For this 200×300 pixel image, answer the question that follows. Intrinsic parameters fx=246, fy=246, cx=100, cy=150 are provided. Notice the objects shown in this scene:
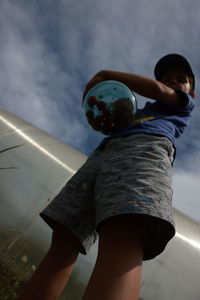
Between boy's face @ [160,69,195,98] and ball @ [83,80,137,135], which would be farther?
boy's face @ [160,69,195,98]

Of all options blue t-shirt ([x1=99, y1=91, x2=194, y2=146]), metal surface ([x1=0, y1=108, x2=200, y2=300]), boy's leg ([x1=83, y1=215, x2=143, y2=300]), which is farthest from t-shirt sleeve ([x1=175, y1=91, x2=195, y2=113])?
metal surface ([x1=0, y1=108, x2=200, y2=300])

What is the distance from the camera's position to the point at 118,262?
744 mm

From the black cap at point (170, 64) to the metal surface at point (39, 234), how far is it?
57.7 inches

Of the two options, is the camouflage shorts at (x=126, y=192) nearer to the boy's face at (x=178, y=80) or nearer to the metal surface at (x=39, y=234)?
the boy's face at (x=178, y=80)

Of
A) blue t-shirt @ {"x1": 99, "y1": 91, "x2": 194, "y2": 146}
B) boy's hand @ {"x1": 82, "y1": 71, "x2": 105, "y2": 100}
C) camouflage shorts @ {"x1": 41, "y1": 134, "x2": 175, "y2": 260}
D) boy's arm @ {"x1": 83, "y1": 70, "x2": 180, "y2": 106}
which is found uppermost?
boy's hand @ {"x1": 82, "y1": 71, "x2": 105, "y2": 100}

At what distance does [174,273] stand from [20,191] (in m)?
1.61

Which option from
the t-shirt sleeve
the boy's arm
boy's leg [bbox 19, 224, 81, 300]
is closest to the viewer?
boy's leg [bbox 19, 224, 81, 300]

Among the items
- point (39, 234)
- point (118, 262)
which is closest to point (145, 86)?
point (118, 262)

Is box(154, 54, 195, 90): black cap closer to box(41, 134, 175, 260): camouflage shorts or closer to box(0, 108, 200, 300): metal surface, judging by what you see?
box(41, 134, 175, 260): camouflage shorts

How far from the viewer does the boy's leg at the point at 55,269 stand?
984 millimetres

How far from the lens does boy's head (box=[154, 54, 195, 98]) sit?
4.43 ft

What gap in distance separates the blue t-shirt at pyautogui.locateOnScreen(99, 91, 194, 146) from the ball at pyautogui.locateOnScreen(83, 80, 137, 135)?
53mm

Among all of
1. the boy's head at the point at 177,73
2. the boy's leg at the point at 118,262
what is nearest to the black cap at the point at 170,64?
the boy's head at the point at 177,73

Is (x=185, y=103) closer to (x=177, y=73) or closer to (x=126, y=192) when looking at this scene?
(x=177, y=73)
